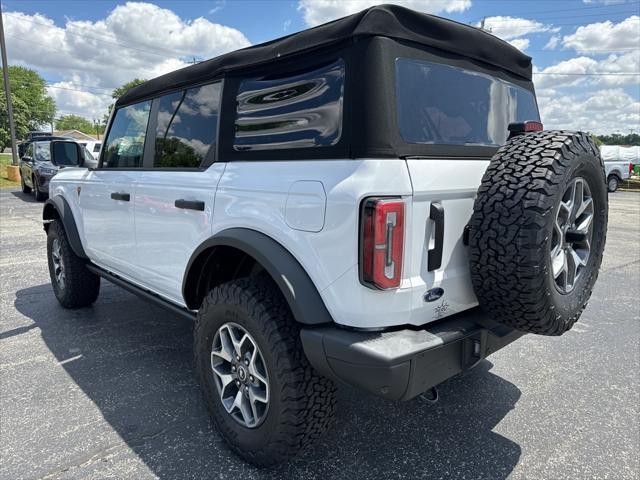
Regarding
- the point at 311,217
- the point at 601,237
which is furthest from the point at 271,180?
the point at 601,237

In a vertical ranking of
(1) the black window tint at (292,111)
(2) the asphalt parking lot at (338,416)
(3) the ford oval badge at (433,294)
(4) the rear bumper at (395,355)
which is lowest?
(2) the asphalt parking lot at (338,416)

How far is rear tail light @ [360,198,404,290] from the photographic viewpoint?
1.75 m

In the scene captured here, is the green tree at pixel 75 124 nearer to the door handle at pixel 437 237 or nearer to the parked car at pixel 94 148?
the parked car at pixel 94 148

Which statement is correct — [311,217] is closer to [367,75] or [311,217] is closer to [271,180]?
[271,180]

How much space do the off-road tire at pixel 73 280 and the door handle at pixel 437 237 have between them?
3.45 metres

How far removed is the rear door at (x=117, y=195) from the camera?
10.9 feet

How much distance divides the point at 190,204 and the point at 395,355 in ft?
4.91

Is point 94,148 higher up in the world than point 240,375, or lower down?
higher up

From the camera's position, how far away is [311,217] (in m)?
1.92

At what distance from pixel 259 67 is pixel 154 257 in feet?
4.82

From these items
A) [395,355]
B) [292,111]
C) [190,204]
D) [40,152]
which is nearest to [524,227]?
[395,355]

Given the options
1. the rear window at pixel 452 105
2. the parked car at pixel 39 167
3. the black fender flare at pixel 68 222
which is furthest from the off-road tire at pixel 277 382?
the parked car at pixel 39 167

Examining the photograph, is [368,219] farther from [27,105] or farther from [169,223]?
[27,105]

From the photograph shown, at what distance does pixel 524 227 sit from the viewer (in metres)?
1.79
